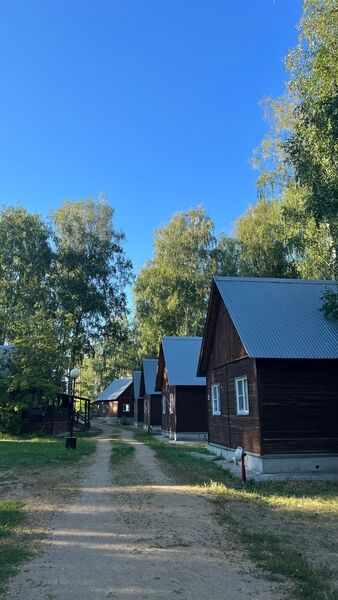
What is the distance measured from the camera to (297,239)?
26703 millimetres

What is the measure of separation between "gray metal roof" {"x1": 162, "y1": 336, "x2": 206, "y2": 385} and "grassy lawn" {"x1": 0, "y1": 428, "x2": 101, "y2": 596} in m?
9.52

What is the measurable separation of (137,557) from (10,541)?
6.67 feet

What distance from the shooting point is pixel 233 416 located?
58.9 feet

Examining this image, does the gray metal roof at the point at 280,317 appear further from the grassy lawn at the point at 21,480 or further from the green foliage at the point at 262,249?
the green foliage at the point at 262,249

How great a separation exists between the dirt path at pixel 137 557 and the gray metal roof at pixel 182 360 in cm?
1955

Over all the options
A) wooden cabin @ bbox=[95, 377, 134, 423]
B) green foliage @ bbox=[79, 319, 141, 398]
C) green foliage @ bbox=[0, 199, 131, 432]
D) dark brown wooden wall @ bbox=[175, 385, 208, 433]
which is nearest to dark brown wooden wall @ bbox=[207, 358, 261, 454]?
dark brown wooden wall @ bbox=[175, 385, 208, 433]

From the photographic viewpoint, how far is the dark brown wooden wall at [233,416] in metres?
15.4

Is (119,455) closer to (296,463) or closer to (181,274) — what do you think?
(296,463)

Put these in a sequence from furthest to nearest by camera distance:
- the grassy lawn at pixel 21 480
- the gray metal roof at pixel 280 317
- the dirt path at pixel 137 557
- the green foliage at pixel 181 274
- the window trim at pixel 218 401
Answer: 1. the green foliage at pixel 181 274
2. the window trim at pixel 218 401
3. the gray metal roof at pixel 280 317
4. the grassy lawn at pixel 21 480
5. the dirt path at pixel 137 557

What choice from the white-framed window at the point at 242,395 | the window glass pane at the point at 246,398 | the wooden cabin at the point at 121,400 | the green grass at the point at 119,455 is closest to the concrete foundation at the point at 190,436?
the green grass at the point at 119,455

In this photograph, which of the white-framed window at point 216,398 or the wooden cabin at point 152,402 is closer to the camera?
the white-framed window at point 216,398

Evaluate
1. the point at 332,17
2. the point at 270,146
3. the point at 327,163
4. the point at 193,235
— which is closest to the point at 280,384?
the point at 327,163

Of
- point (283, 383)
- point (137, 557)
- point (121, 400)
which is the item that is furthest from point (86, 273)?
point (137, 557)

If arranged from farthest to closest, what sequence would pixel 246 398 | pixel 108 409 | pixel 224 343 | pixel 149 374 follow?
pixel 108 409 → pixel 149 374 → pixel 224 343 → pixel 246 398
